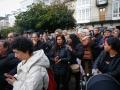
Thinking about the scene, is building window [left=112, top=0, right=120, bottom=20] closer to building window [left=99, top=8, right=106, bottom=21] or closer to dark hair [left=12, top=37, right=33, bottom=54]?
building window [left=99, top=8, right=106, bottom=21]

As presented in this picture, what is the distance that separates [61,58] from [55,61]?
172 millimetres

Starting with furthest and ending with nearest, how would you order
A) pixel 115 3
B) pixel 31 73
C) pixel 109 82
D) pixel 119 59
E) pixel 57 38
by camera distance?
pixel 115 3 → pixel 57 38 → pixel 119 59 → pixel 31 73 → pixel 109 82

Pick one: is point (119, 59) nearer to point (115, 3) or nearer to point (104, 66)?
point (104, 66)

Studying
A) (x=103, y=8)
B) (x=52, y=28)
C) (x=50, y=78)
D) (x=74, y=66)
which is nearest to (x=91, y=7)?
(x=103, y=8)

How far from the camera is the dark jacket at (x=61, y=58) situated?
8.84 meters

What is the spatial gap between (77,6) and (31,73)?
204ft

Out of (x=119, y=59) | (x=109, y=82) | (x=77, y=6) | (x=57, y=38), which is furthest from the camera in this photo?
(x=77, y=6)

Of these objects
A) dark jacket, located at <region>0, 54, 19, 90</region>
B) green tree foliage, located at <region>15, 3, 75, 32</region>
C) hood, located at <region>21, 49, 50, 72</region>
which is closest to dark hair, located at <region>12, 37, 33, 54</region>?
hood, located at <region>21, 49, 50, 72</region>

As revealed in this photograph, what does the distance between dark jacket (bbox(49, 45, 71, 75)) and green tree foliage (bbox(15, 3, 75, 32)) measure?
34675mm

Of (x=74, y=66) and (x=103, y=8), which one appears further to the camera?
(x=103, y=8)

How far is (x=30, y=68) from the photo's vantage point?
422 cm

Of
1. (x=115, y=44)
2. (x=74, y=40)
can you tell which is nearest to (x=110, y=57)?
(x=115, y=44)

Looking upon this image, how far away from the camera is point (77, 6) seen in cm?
6581

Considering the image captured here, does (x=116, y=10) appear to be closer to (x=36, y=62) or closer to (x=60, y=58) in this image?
(x=60, y=58)
